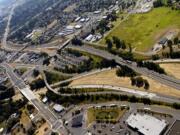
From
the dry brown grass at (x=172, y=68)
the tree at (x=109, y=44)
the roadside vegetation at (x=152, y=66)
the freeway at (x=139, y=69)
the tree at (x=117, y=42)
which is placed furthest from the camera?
the tree at (x=109, y=44)

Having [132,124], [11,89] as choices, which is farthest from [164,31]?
[11,89]

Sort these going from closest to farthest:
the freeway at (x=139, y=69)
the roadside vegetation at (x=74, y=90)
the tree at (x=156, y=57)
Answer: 1. the freeway at (x=139, y=69)
2. the roadside vegetation at (x=74, y=90)
3. the tree at (x=156, y=57)

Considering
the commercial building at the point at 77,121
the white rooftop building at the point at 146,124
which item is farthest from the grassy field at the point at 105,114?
the white rooftop building at the point at 146,124

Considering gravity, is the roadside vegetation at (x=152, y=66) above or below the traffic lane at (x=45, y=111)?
above

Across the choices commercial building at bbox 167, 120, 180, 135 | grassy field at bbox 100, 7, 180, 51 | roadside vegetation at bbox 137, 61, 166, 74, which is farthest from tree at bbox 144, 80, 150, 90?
grassy field at bbox 100, 7, 180, 51

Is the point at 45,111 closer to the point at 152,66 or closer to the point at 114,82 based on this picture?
the point at 114,82

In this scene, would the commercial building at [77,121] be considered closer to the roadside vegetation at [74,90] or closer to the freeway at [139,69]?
the roadside vegetation at [74,90]

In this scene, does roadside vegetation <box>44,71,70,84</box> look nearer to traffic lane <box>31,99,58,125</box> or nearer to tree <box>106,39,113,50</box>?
traffic lane <box>31,99,58,125</box>
